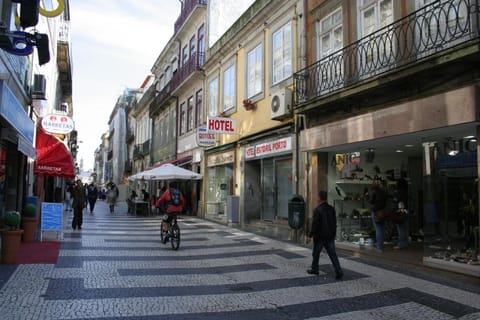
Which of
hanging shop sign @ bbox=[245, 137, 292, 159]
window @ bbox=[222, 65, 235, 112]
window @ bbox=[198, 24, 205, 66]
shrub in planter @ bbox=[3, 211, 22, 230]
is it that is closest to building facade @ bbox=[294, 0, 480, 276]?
hanging shop sign @ bbox=[245, 137, 292, 159]

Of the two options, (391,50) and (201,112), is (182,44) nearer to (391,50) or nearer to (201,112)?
(201,112)

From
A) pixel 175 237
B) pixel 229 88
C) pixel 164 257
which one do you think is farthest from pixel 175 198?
pixel 229 88

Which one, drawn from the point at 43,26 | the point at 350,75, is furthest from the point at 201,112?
the point at 350,75

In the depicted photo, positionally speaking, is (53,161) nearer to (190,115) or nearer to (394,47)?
(394,47)

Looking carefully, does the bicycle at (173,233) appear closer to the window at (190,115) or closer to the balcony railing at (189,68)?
the balcony railing at (189,68)

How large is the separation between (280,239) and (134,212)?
1366cm

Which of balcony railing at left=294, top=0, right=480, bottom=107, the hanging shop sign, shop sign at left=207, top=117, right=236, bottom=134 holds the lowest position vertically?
the hanging shop sign

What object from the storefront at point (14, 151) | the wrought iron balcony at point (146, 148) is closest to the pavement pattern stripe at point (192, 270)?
the storefront at point (14, 151)

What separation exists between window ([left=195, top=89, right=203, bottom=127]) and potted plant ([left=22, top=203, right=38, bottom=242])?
12274 mm

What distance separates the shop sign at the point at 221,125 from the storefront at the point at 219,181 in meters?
1.20

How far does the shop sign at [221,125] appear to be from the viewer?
16.6m

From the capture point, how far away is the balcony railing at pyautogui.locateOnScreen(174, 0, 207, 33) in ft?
78.0

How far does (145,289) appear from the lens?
264 inches

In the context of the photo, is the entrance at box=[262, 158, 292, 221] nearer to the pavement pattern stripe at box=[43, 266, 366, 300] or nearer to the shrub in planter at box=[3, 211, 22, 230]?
the pavement pattern stripe at box=[43, 266, 366, 300]
